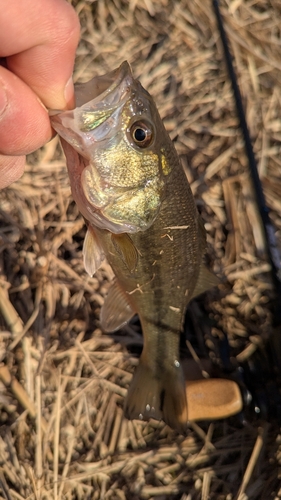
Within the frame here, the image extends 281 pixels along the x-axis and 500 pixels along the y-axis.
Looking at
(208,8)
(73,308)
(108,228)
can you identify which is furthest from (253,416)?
(208,8)

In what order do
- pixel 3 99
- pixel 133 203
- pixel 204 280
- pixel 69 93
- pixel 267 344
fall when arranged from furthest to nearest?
1. pixel 267 344
2. pixel 204 280
3. pixel 133 203
4. pixel 69 93
5. pixel 3 99

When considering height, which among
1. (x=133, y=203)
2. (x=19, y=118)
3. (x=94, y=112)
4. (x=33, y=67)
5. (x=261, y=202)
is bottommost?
(x=261, y=202)

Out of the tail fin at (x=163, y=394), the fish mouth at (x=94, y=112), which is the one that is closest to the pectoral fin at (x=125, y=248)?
the fish mouth at (x=94, y=112)

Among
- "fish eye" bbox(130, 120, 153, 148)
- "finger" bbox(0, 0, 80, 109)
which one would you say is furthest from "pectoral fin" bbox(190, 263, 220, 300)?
"finger" bbox(0, 0, 80, 109)

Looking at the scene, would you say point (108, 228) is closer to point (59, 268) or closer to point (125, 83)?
point (125, 83)

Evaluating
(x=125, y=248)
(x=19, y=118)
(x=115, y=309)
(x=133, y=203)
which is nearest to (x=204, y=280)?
(x=115, y=309)

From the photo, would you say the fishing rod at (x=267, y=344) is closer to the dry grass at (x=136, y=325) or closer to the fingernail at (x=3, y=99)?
the dry grass at (x=136, y=325)

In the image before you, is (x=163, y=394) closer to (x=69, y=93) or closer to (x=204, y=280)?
(x=204, y=280)
